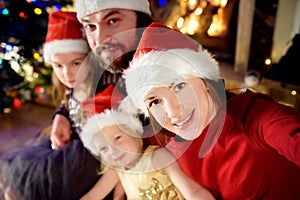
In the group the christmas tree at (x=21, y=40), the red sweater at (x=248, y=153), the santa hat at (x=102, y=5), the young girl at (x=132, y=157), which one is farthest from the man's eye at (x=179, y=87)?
the christmas tree at (x=21, y=40)

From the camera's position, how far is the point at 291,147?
27.7 inches

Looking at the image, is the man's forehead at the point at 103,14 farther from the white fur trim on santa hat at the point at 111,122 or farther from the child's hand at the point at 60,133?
the child's hand at the point at 60,133

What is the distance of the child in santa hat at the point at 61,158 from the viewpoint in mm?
1193

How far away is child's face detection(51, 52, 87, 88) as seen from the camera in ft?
4.09

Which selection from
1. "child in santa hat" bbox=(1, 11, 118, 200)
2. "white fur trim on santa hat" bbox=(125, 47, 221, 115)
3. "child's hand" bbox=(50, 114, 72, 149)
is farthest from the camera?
"child's hand" bbox=(50, 114, 72, 149)

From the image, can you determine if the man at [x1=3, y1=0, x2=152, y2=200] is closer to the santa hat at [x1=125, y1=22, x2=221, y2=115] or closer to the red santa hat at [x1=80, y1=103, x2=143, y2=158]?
the red santa hat at [x1=80, y1=103, x2=143, y2=158]

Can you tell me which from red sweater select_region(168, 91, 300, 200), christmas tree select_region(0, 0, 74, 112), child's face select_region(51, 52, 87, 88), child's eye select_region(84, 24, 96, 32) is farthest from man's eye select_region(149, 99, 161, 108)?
christmas tree select_region(0, 0, 74, 112)

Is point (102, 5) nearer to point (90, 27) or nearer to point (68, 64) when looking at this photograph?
point (90, 27)

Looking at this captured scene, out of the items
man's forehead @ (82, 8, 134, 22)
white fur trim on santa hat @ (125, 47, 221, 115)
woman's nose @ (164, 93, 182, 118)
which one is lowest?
woman's nose @ (164, 93, 182, 118)

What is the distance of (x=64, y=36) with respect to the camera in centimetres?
126

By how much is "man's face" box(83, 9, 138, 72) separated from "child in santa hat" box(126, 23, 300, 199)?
0.67 ft

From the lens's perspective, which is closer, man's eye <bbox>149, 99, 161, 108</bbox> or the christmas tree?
man's eye <bbox>149, 99, 161, 108</bbox>

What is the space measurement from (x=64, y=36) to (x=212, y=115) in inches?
26.0

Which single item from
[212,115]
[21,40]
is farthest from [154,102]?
[21,40]
